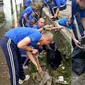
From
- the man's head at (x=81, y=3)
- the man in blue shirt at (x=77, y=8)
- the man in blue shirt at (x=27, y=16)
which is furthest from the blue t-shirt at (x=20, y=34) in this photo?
the man in blue shirt at (x=27, y=16)

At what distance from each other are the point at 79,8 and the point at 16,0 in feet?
28.0

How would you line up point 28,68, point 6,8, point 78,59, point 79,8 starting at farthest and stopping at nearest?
point 6,8 < point 28,68 < point 78,59 < point 79,8

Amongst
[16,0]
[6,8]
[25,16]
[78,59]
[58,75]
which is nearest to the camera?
[78,59]

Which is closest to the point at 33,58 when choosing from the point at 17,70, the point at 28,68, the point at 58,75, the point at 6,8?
the point at 17,70

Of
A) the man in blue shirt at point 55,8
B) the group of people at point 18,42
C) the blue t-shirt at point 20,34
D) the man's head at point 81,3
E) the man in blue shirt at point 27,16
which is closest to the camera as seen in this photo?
the man's head at point 81,3

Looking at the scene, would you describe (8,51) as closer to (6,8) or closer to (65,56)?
(65,56)

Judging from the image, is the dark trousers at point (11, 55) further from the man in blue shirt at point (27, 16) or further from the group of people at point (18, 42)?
the man in blue shirt at point (27, 16)

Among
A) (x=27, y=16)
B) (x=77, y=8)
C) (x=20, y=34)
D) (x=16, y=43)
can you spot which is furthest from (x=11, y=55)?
(x=27, y=16)

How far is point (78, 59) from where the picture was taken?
3.15 metres

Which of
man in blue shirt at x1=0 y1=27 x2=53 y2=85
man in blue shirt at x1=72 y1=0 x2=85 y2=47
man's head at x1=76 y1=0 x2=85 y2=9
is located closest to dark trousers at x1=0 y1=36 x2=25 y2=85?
man in blue shirt at x1=0 y1=27 x2=53 y2=85

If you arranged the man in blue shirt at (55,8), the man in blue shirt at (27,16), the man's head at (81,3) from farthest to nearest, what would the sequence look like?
1. the man in blue shirt at (55,8)
2. the man in blue shirt at (27,16)
3. the man's head at (81,3)

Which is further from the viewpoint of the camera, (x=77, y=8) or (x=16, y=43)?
(x=16, y=43)

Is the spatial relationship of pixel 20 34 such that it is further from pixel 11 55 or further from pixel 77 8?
pixel 77 8

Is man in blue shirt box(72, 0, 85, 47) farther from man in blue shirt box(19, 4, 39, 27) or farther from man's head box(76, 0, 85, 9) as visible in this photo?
man in blue shirt box(19, 4, 39, 27)
